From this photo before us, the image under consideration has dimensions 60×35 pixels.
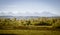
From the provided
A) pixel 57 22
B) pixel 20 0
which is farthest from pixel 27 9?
pixel 57 22

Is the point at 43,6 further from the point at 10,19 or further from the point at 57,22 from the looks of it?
the point at 10,19

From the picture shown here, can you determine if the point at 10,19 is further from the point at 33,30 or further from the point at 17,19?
the point at 33,30

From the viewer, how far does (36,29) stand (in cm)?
254

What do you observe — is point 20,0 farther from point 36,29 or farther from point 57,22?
point 57,22

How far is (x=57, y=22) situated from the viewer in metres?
2.52

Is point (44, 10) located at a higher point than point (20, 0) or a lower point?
lower

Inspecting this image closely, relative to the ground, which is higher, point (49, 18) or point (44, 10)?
point (44, 10)

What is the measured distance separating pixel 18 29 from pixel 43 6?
0.74m

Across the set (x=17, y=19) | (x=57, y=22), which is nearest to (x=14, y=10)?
(x=17, y=19)

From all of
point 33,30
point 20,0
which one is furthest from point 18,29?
point 20,0

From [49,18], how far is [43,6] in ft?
0.97

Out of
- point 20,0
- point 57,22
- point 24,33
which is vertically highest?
point 20,0

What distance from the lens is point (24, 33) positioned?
100 inches

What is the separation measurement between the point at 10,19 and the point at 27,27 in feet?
1.36
